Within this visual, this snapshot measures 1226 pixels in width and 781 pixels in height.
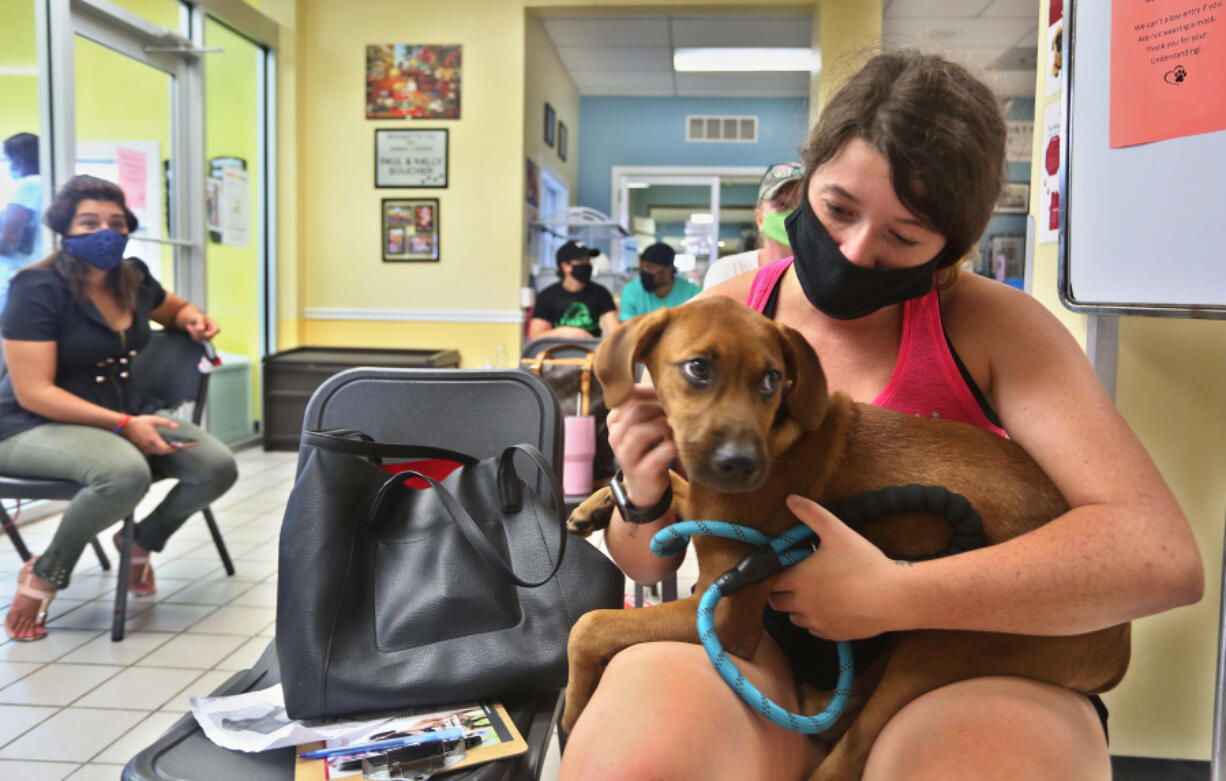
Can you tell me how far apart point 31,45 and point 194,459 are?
8.93 ft

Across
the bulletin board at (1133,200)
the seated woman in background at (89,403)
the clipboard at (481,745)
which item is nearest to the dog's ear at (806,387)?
the clipboard at (481,745)

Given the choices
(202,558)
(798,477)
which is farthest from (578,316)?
(798,477)

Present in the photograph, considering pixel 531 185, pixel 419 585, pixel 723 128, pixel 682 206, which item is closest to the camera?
pixel 419 585

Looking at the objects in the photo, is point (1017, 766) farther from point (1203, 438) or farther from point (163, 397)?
point (163, 397)

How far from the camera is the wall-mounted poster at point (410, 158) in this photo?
23.4 feet

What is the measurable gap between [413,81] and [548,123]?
Result: 157cm

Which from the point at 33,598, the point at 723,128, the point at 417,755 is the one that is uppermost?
the point at 723,128

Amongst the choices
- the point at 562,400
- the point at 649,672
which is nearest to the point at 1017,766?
the point at 649,672

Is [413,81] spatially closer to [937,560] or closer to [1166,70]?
[1166,70]

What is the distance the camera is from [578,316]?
231 inches

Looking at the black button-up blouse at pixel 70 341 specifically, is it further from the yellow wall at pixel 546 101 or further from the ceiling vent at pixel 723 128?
the ceiling vent at pixel 723 128

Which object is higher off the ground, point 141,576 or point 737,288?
point 737,288

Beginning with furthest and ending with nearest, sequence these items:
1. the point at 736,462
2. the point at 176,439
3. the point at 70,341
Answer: the point at 176,439 → the point at 70,341 → the point at 736,462

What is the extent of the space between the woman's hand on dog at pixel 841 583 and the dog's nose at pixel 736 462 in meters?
0.09
